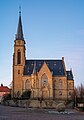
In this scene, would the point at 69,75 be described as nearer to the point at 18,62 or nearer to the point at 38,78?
the point at 38,78

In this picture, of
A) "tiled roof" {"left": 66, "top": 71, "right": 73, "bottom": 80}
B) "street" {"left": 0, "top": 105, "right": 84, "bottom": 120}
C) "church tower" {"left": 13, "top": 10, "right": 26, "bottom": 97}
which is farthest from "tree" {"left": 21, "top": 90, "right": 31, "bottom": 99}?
"street" {"left": 0, "top": 105, "right": 84, "bottom": 120}

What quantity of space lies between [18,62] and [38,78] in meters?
10.6

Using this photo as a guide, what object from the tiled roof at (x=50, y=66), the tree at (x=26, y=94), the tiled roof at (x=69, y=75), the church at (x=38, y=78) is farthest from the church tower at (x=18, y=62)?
the tiled roof at (x=69, y=75)

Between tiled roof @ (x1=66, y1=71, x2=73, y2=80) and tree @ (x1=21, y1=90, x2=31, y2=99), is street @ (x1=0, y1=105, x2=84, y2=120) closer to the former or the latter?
tree @ (x1=21, y1=90, x2=31, y2=99)

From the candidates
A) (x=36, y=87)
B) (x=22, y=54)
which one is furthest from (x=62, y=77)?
(x=22, y=54)

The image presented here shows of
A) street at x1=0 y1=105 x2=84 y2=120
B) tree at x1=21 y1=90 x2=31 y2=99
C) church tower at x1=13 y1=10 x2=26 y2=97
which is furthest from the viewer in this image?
church tower at x1=13 y1=10 x2=26 y2=97

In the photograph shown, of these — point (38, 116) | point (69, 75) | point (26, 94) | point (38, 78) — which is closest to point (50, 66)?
point (69, 75)

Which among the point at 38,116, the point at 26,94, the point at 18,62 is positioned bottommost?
the point at 38,116

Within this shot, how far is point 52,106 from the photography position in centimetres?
8506

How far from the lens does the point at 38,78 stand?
4301 inches

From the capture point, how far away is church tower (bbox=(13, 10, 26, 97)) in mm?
110375

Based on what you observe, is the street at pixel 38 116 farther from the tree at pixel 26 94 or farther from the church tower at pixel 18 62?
the church tower at pixel 18 62

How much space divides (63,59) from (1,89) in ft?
187

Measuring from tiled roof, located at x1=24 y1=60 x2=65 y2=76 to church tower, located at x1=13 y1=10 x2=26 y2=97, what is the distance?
303 cm
